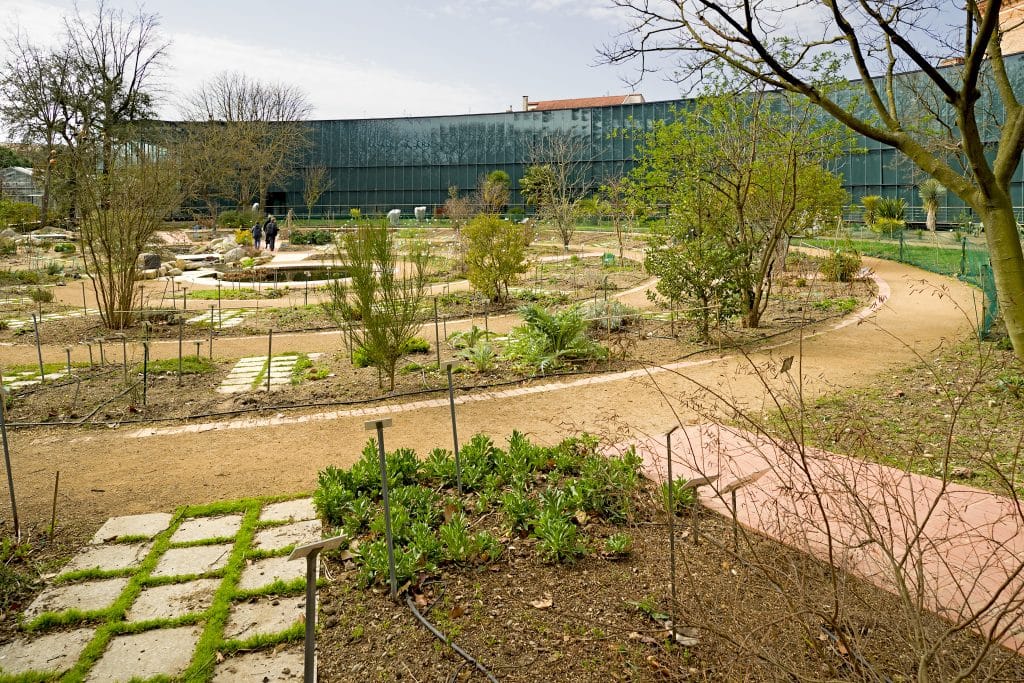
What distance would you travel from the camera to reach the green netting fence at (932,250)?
15.6 m

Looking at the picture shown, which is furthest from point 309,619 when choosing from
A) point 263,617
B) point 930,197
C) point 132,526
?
point 930,197

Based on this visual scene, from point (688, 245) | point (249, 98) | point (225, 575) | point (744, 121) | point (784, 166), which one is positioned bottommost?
point (225, 575)

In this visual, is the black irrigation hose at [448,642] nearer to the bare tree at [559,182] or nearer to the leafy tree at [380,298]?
the leafy tree at [380,298]

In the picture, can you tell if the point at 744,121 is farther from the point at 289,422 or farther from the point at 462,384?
the point at 289,422

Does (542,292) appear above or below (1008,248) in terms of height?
below

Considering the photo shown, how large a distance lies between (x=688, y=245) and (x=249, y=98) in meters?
41.2

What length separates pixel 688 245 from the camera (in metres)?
11.1

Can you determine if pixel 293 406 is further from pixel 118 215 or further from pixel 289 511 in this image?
pixel 118 215

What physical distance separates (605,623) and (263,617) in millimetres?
1773

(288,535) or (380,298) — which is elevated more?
(380,298)

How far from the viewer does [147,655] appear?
3.66m

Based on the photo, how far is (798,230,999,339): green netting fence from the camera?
15.6 m

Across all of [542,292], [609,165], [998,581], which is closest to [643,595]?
[998,581]

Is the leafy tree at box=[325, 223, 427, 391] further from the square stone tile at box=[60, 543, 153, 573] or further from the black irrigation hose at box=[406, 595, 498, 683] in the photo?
the black irrigation hose at box=[406, 595, 498, 683]
